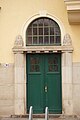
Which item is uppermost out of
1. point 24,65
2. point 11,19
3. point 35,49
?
point 11,19

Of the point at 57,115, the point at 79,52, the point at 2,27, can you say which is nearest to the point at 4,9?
the point at 2,27

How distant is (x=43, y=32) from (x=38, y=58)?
3.74ft

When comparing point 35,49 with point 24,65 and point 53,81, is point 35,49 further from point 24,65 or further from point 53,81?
point 53,81

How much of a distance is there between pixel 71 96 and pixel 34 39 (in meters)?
2.91

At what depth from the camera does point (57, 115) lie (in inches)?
689

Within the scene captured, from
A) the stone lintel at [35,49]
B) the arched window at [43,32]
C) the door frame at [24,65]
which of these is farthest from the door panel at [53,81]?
the arched window at [43,32]

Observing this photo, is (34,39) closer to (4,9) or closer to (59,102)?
(4,9)

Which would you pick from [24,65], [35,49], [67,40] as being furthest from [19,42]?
[67,40]

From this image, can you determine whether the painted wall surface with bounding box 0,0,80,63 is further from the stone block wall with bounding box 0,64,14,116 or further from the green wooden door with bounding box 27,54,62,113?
the green wooden door with bounding box 27,54,62,113

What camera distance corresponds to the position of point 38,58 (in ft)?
58.9

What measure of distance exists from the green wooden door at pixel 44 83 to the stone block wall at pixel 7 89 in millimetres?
739

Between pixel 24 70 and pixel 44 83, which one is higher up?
pixel 24 70

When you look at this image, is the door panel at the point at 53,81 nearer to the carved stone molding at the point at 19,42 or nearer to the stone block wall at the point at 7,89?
the carved stone molding at the point at 19,42

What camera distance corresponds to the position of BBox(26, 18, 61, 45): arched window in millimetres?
17859
